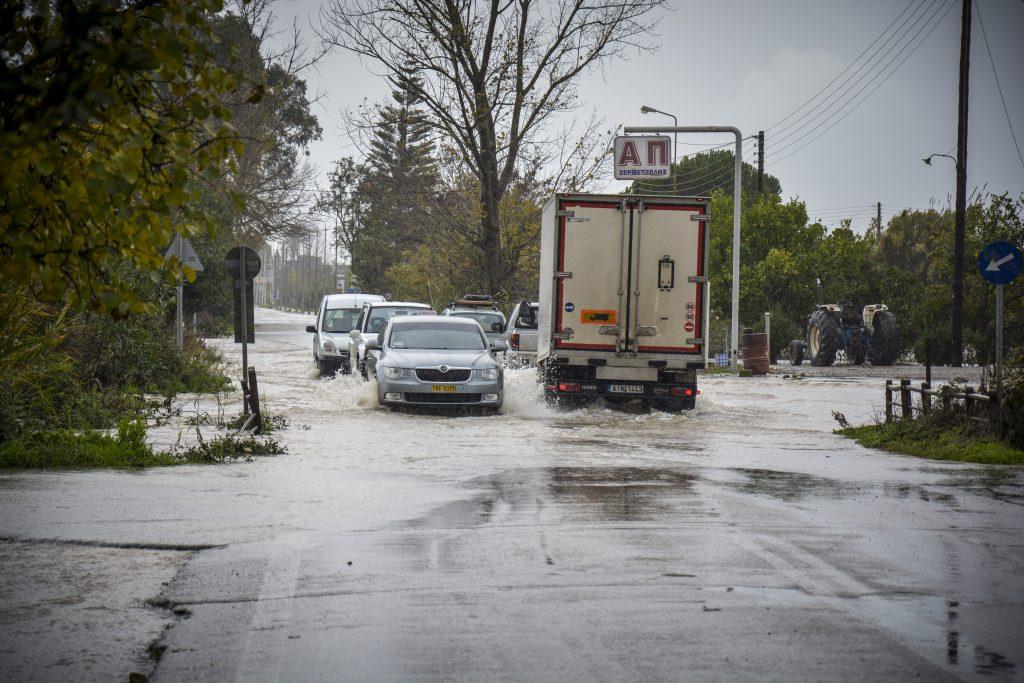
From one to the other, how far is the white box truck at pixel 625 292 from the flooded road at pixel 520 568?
5734 mm

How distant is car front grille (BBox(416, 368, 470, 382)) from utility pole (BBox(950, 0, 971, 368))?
70.6 feet

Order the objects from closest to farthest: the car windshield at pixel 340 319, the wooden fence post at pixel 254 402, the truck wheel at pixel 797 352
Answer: the wooden fence post at pixel 254 402, the car windshield at pixel 340 319, the truck wheel at pixel 797 352

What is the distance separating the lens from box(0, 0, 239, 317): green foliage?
195 inches

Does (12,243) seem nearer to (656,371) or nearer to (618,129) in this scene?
(656,371)

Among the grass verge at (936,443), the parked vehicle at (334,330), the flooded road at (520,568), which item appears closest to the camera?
the flooded road at (520,568)

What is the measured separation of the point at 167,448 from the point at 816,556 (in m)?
8.49

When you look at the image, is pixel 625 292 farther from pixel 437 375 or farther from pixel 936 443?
pixel 936 443

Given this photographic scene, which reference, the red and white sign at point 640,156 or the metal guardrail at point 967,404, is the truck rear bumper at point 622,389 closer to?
the metal guardrail at point 967,404

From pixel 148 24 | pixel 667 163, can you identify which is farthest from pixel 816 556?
pixel 667 163

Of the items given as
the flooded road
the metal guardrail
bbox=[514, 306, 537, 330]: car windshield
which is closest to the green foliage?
the flooded road

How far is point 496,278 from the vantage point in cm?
3684

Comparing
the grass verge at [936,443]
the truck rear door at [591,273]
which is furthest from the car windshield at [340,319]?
the grass verge at [936,443]

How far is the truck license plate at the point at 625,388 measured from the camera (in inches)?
755

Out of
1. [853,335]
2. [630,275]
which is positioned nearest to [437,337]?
[630,275]
